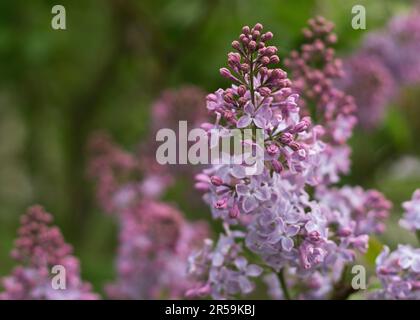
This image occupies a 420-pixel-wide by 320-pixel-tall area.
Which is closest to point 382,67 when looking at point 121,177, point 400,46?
point 400,46

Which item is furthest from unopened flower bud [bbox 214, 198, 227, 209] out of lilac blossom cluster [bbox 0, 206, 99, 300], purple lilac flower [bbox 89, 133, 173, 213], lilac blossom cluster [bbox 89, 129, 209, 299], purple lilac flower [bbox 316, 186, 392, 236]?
purple lilac flower [bbox 89, 133, 173, 213]

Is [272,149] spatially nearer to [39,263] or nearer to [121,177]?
[39,263]

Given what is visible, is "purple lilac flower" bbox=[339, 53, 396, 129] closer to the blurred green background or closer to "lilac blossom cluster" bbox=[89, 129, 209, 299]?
the blurred green background

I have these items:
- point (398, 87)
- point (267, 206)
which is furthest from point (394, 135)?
point (267, 206)

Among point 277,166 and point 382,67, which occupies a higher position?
point 382,67

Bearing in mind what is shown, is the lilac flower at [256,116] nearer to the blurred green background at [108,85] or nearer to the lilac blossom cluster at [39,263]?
the lilac blossom cluster at [39,263]
